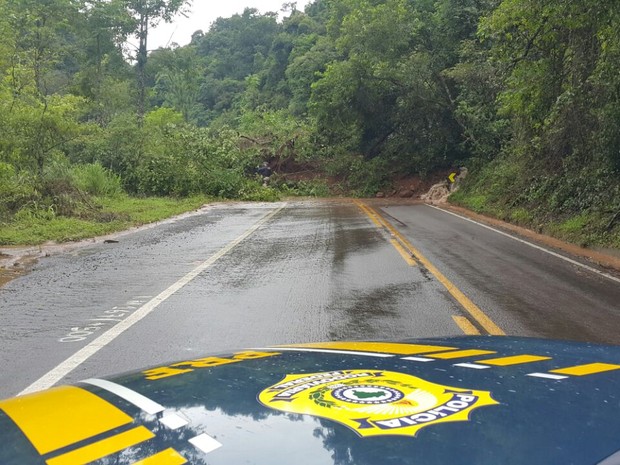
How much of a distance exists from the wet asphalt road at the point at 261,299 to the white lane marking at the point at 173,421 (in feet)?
10.4

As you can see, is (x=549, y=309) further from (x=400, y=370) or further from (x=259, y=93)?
(x=259, y=93)

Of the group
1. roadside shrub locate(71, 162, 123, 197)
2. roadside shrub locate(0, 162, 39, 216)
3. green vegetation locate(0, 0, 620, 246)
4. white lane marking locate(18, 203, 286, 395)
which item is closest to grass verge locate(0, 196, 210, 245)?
green vegetation locate(0, 0, 620, 246)

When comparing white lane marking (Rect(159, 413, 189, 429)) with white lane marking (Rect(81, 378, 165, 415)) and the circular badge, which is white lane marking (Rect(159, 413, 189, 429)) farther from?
the circular badge

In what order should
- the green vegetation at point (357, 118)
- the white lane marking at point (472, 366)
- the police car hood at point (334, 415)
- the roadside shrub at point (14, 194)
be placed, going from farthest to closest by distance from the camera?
the roadside shrub at point (14, 194)
the green vegetation at point (357, 118)
the white lane marking at point (472, 366)
the police car hood at point (334, 415)

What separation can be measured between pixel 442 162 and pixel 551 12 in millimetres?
23279

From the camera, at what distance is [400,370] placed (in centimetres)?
280

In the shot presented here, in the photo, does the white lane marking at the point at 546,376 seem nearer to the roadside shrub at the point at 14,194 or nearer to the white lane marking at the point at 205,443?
the white lane marking at the point at 205,443

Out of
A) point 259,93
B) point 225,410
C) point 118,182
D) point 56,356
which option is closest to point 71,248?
point 56,356

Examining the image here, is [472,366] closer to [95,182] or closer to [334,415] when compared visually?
[334,415]

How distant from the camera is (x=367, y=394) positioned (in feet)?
7.35

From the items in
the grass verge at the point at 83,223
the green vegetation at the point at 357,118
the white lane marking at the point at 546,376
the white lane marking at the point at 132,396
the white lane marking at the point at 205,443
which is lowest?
the grass verge at the point at 83,223

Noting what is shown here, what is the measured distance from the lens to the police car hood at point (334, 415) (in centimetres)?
174

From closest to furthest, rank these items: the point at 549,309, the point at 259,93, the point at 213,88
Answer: the point at 549,309 < the point at 259,93 < the point at 213,88

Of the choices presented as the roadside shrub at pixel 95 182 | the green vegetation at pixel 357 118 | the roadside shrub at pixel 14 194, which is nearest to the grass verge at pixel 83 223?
the green vegetation at pixel 357 118
